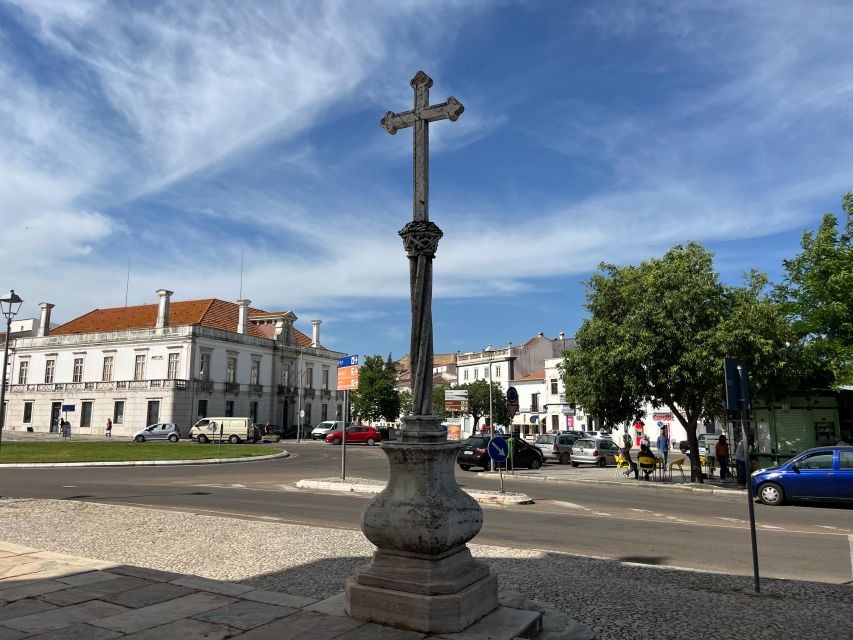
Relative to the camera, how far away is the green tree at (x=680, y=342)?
1888 cm

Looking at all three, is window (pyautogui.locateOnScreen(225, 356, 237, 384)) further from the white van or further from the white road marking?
the white road marking

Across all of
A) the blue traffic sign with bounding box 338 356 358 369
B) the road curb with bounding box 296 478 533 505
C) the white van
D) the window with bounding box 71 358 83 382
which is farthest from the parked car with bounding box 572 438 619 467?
the window with bounding box 71 358 83 382

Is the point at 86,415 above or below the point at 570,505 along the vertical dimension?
above

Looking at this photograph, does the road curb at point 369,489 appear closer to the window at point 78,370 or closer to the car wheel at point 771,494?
the car wheel at point 771,494

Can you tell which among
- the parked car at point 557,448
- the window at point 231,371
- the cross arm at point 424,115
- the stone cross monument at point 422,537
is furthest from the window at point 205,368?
the stone cross monument at point 422,537

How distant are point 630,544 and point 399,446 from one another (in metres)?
6.45

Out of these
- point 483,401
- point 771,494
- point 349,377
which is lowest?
point 771,494

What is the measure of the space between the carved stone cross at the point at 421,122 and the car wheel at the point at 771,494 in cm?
1421

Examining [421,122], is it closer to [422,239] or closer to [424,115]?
[424,115]

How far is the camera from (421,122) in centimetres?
589

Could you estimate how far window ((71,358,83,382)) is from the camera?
56344 millimetres

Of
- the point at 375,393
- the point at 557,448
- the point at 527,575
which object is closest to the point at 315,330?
the point at 375,393

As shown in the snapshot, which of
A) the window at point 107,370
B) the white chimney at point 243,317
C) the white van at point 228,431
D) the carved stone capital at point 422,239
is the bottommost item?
the white van at point 228,431

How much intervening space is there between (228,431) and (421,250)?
4390 centimetres
